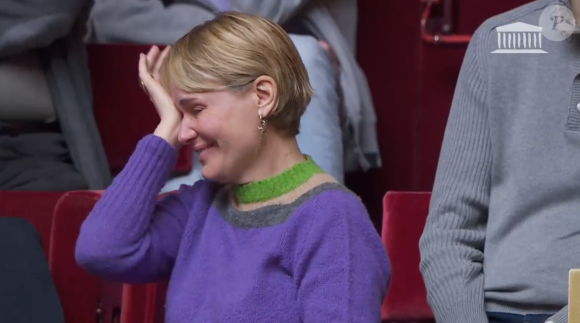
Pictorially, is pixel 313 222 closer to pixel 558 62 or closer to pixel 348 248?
pixel 348 248

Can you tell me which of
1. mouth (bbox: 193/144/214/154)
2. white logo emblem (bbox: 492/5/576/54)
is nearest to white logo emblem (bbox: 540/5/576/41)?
white logo emblem (bbox: 492/5/576/54)

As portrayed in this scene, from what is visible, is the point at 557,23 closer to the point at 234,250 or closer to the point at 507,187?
the point at 507,187

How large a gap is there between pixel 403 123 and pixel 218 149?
1283 mm

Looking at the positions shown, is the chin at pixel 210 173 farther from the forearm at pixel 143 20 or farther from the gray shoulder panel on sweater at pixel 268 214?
the forearm at pixel 143 20

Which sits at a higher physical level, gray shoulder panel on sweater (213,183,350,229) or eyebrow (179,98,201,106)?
eyebrow (179,98,201,106)

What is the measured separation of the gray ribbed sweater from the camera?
46.9 inches

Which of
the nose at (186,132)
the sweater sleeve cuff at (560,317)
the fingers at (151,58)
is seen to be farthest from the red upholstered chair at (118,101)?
the sweater sleeve cuff at (560,317)

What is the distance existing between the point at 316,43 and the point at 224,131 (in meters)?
0.86

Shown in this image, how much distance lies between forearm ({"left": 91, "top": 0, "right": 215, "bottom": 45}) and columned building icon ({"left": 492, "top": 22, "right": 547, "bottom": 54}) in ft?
2.69

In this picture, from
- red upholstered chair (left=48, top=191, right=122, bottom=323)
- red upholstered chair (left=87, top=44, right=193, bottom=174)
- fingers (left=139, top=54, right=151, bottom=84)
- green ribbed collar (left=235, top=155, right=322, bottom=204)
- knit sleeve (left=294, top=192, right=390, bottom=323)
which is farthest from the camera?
red upholstered chair (left=87, top=44, right=193, bottom=174)

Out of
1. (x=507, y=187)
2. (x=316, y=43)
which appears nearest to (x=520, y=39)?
(x=507, y=187)

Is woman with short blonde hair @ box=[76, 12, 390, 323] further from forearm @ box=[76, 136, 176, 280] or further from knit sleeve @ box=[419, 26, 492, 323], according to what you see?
knit sleeve @ box=[419, 26, 492, 323]

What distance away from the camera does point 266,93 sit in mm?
1140

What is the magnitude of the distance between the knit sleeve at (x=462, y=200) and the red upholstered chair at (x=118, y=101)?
796mm
